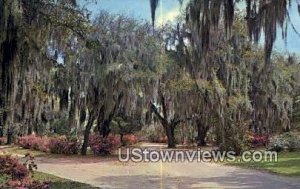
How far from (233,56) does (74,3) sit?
749 inches

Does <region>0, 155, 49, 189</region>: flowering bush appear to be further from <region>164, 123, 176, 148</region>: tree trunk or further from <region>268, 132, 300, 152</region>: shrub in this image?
<region>164, 123, 176, 148</region>: tree trunk

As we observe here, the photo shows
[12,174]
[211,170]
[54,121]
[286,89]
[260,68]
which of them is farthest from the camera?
[54,121]

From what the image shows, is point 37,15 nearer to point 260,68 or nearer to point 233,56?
point 233,56

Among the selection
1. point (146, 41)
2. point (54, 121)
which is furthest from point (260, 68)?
point (54, 121)

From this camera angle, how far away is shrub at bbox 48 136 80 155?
1128 inches

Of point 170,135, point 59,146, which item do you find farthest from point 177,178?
point 170,135

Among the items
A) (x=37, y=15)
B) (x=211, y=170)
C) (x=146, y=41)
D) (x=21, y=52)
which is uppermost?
(x=146, y=41)

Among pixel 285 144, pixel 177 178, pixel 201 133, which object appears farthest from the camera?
pixel 201 133

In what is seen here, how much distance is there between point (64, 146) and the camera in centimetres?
2895

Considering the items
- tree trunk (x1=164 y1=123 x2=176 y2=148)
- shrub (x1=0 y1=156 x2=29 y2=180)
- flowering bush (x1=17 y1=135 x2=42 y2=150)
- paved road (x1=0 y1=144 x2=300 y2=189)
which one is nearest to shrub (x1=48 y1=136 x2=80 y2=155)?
flowering bush (x1=17 y1=135 x2=42 y2=150)

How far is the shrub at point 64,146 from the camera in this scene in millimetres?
28641

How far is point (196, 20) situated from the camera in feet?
50.4

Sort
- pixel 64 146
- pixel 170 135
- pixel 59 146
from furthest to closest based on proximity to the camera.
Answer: pixel 170 135, pixel 59 146, pixel 64 146

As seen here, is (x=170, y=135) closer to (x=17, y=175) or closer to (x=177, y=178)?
(x=177, y=178)
